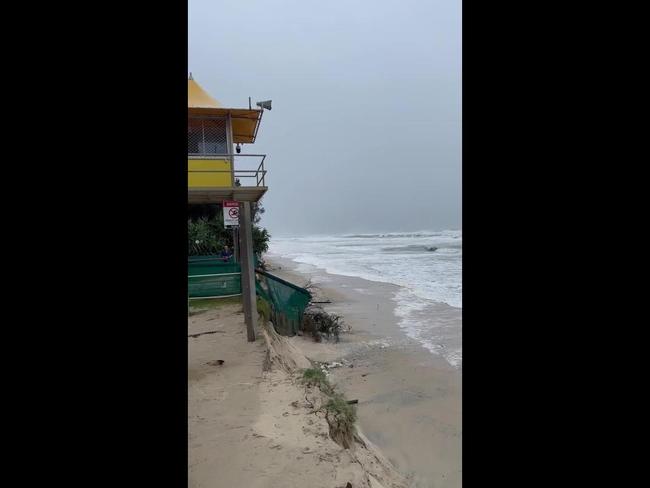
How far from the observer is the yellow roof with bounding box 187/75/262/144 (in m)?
6.79

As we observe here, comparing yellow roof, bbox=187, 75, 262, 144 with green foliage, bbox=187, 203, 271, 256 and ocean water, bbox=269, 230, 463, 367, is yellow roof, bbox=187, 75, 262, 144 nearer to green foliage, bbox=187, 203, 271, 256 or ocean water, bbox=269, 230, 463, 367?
ocean water, bbox=269, 230, 463, 367

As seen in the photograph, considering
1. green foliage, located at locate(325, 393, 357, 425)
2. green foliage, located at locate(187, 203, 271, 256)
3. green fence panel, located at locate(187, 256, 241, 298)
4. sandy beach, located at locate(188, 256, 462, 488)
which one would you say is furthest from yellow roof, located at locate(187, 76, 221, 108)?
green foliage, located at locate(187, 203, 271, 256)

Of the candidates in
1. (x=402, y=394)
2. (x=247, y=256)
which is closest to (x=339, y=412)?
(x=402, y=394)

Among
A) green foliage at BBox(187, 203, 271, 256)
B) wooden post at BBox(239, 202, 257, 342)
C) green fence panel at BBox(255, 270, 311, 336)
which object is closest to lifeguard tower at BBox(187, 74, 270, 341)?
wooden post at BBox(239, 202, 257, 342)

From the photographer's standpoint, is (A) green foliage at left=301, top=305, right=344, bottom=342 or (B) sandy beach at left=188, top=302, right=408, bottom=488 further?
(A) green foliage at left=301, top=305, right=344, bottom=342

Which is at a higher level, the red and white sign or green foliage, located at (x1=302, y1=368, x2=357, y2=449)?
the red and white sign

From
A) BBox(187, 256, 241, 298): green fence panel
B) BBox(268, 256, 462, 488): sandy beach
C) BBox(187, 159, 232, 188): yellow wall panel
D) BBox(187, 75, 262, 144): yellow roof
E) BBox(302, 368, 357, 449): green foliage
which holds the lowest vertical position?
BBox(268, 256, 462, 488): sandy beach

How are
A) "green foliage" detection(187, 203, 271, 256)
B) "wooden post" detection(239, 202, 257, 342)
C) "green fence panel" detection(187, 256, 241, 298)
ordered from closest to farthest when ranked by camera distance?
"wooden post" detection(239, 202, 257, 342) → "green fence panel" detection(187, 256, 241, 298) → "green foliage" detection(187, 203, 271, 256)

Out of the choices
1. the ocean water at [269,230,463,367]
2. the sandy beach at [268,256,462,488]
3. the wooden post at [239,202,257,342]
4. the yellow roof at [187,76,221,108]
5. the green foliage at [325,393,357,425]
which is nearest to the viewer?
the green foliage at [325,393,357,425]

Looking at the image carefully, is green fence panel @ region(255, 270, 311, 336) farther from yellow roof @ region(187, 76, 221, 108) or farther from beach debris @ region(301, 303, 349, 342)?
yellow roof @ region(187, 76, 221, 108)

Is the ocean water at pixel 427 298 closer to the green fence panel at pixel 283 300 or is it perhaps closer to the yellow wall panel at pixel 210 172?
the green fence panel at pixel 283 300
